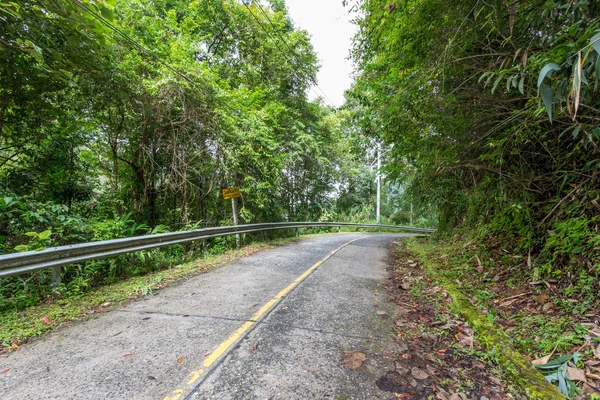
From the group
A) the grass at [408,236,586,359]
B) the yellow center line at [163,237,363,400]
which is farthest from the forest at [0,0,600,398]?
Result: the yellow center line at [163,237,363,400]

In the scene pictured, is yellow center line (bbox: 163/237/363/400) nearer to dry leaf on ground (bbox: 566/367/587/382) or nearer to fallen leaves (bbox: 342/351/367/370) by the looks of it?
fallen leaves (bbox: 342/351/367/370)

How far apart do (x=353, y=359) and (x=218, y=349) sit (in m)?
1.31

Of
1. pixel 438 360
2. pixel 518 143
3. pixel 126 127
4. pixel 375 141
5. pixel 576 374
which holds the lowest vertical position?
pixel 438 360

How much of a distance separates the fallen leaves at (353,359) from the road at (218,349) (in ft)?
0.13

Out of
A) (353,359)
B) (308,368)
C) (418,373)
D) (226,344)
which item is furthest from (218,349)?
(418,373)

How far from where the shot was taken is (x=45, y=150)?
6.54 metres

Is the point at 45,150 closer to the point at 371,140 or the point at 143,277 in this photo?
the point at 143,277

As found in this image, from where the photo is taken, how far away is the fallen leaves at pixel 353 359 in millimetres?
2445

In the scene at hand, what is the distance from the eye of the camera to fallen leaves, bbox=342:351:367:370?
8.02 ft

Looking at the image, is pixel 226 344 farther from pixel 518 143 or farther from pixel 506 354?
pixel 518 143

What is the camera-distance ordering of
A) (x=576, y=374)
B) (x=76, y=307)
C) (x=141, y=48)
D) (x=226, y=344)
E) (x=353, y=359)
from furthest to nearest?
(x=141, y=48), (x=76, y=307), (x=226, y=344), (x=353, y=359), (x=576, y=374)

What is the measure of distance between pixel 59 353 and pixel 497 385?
13.3ft

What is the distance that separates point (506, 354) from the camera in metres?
2.58

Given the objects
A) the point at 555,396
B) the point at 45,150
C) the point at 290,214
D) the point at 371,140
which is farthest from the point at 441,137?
the point at 290,214
